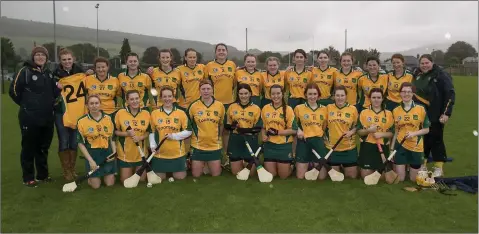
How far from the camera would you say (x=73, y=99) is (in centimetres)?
504

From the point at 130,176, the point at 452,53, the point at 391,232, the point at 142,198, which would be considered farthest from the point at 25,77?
the point at 452,53

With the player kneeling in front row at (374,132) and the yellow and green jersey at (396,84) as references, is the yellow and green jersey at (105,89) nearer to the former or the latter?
the player kneeling in front row at (374,132)

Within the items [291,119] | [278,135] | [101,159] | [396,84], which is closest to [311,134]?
[291,119]

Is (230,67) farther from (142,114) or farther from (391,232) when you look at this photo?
(391,232)

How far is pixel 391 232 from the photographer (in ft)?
11.2

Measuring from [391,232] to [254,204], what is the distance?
1.34 m

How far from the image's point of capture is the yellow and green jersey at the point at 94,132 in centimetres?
469

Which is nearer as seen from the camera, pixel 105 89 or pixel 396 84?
pixel 105 89

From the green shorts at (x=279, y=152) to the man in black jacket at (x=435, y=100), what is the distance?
Result: 1.90 metres

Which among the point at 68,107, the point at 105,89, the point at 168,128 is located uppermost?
the point at 105,89

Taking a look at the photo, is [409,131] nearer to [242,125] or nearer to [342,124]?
[342,124]

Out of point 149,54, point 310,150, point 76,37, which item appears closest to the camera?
point 310,150

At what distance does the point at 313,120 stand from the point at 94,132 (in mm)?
2708

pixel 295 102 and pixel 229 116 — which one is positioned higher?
pixel 295 102
